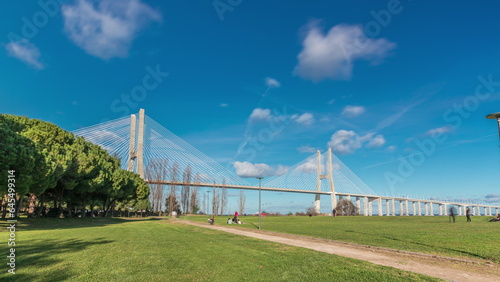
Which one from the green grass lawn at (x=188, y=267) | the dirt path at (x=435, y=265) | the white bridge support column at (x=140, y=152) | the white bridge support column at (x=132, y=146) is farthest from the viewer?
the white bridge support column at (x=132, y=146)

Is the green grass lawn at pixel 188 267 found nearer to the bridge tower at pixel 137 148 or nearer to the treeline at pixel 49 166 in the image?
the treeline at pixel 49 166

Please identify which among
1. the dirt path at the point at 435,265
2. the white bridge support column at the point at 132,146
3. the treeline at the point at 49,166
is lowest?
the dirt path at the point at 435,265

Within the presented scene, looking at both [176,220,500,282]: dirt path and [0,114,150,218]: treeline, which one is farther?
[0,114,150,218]: treeline

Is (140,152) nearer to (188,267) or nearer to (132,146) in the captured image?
(132,146)

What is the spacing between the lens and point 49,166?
23.9 m

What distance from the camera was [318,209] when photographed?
245ft

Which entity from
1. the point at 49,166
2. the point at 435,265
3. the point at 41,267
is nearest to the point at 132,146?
the point at 49,166

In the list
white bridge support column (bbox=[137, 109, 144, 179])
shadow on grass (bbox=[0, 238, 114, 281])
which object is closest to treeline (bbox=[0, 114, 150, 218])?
white bridge support column (bbox=[137, 109, 144, 179])

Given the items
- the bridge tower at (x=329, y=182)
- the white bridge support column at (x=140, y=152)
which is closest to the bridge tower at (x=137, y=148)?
the white bridge support column at (x=140, y=152)

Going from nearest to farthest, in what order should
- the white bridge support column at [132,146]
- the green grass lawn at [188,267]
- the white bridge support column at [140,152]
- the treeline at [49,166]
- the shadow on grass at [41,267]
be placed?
the shadow on grass at [41,267] → the green grass lawn at [188,267] → the treeline at [49,166] → the white bridge support column at [140,152] → the white bridge support column at [132,146]

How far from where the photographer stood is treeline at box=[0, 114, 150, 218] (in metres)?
20.9

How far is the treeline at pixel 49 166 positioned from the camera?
822 inches

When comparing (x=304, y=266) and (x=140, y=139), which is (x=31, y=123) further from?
(x=304, y=266)

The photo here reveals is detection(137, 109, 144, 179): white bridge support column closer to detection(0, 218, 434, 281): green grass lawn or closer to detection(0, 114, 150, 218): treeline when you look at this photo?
detection(0, 114, 150, 218): treeline
